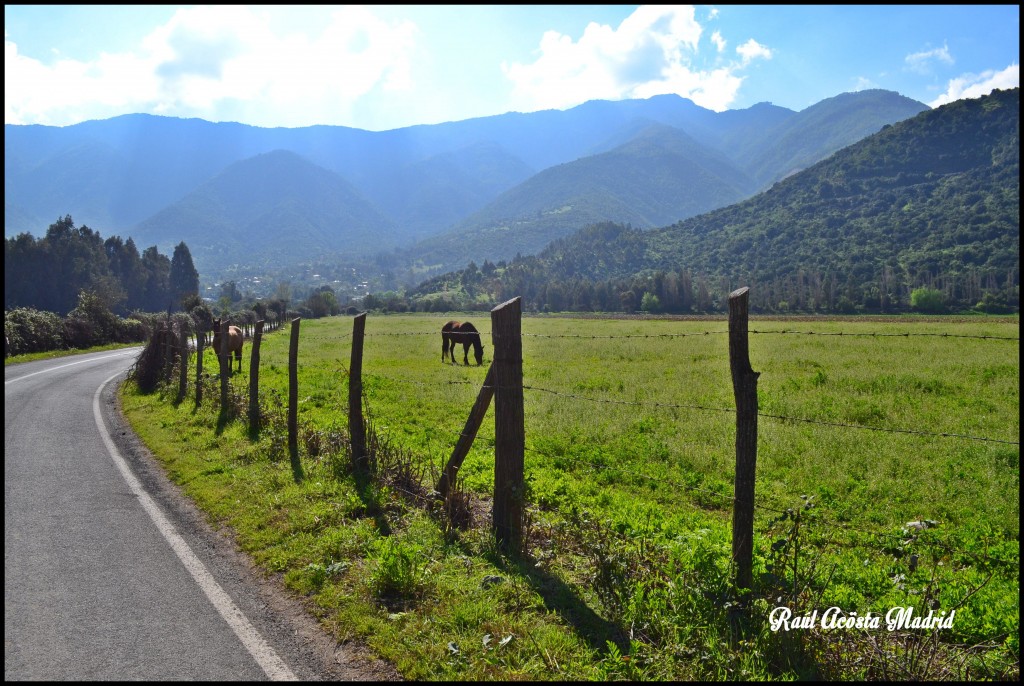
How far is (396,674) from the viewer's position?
403 cm

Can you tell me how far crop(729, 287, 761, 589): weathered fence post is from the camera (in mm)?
4191

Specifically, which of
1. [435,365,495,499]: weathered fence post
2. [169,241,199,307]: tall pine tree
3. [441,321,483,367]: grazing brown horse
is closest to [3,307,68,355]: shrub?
[441,321,483,367]: grazing brown horse

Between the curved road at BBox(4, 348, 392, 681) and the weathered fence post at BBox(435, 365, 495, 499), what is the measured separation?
212cm

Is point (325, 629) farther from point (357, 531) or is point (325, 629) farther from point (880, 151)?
point (880, 151)

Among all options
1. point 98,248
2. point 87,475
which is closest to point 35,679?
point 87,475

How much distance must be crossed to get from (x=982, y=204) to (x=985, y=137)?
170 ft

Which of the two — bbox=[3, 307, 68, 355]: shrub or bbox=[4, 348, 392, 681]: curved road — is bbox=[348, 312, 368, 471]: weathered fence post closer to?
bbox=[4, 348, 392, 681]: curved road

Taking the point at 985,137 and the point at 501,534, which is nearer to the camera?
the point at 501,534

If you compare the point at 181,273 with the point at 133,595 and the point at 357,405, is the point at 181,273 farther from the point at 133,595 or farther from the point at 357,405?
the point at 133,595

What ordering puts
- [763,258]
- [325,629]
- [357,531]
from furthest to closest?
1. [763,258]
2. [357,531]
3. [325,629]

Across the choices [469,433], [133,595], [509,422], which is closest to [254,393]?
[133,595]
